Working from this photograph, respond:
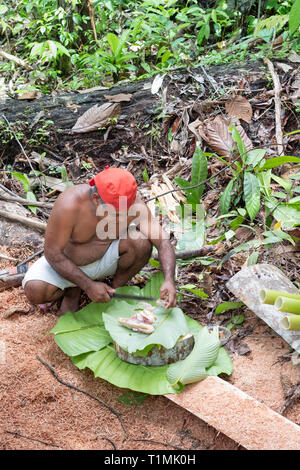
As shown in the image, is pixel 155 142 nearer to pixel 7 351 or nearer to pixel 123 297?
pixel 123 297

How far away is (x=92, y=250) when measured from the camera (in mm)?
3453

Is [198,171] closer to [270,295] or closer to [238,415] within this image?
[270,295]

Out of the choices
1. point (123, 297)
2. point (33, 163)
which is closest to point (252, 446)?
point (123, 297)

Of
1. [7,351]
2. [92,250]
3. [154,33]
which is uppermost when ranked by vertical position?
[154,33]

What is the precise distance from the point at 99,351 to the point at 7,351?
0.63m

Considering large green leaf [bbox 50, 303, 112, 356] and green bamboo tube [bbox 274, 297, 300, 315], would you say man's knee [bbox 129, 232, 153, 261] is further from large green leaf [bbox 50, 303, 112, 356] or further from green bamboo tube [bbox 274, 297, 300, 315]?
green bamboo tube [bbox 274, 297, 300, 315]

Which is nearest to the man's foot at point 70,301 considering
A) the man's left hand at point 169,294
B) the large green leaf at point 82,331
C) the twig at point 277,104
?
the large green leaf at point 82,331

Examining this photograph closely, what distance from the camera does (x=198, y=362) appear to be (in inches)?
112

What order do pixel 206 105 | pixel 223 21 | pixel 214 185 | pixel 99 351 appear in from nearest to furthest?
pixel 99 351, pixel 214 185, pixel 206 105, pixel 223 21

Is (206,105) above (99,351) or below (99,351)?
above

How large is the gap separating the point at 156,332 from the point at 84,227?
858mm

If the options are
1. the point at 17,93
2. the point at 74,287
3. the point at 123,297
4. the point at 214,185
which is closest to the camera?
the point at 123,297

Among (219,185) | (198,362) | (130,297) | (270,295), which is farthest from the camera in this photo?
(219,185)

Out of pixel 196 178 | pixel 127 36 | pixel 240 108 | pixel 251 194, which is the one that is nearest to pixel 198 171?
pixel 196 178
